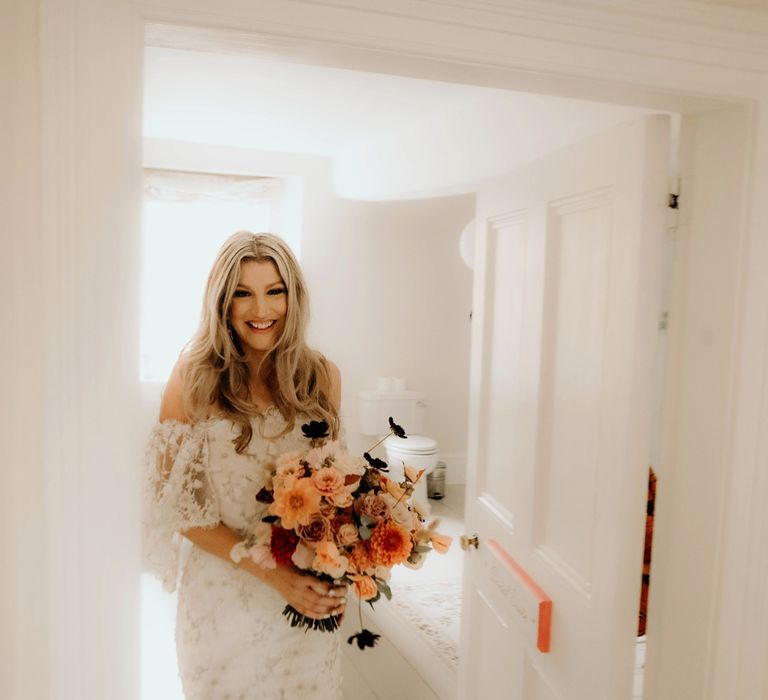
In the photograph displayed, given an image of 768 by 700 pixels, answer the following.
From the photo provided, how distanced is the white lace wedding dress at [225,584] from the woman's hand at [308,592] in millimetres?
125

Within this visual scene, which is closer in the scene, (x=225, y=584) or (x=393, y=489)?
(x=393, y=489)

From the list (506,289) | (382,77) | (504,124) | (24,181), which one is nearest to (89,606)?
(24,181)

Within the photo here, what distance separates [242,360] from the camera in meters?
1.97

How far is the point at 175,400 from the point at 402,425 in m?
3.38

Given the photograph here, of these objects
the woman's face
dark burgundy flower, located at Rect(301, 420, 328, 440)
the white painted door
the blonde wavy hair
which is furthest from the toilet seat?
dark burgundy flower, located at Rect(301, 420, 328, 440)

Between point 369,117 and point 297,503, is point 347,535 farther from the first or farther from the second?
point 369,117

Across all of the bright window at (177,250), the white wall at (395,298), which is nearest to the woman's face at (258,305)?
the white wall at (395,298)

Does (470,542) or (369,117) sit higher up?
(369,117)

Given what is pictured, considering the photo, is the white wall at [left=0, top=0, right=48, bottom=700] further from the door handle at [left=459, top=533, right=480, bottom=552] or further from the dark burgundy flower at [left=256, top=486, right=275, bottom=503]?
the door handle at [left=459, top=533, right=480, bottom=552]

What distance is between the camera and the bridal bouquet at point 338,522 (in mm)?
1573

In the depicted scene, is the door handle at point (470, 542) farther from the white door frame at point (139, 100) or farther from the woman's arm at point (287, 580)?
the white door frame at point (139, 100)

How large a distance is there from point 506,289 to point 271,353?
0.75 meters

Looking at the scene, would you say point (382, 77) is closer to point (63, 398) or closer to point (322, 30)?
point (322, 30)

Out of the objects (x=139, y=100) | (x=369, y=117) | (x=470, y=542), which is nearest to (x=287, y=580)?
(x=470, y=542)
